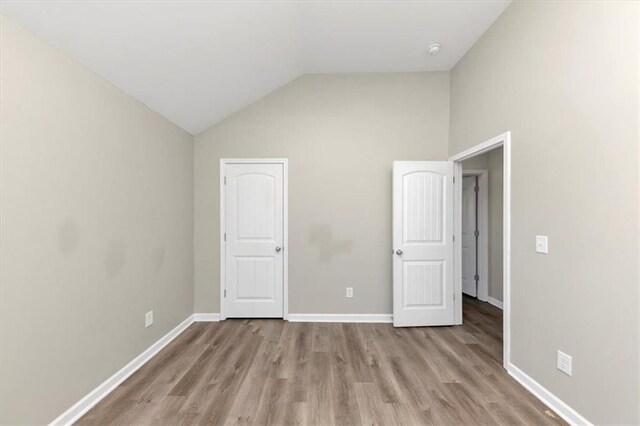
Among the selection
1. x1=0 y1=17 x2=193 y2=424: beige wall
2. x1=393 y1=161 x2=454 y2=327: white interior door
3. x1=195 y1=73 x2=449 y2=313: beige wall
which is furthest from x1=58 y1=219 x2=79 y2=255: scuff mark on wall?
x1=393 y1=161 x2=454 y2=327: white interior door

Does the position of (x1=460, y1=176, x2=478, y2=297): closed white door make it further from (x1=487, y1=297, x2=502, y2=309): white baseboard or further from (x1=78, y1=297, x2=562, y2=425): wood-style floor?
(x1=78, y1=297, x2=562, y2=425): wood-style floor

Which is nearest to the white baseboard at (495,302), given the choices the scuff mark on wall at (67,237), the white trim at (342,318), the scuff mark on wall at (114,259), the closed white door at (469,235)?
the closed white door at (469,235)

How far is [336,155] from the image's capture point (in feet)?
11.4

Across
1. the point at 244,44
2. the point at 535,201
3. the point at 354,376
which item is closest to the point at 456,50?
the point at 535,201

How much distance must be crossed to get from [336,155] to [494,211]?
260 centimetres

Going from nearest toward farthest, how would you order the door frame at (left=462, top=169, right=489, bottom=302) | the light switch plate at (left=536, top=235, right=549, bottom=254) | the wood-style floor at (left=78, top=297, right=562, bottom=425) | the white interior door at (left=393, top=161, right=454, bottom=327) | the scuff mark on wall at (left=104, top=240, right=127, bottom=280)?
1. the wood-style floor at (left=78, top=297, right=562, bottom=425)
2. the light switch plate at (left=536, top=235, right=549, bottom=254)
3. the scuff mark on wall at (left=104, top=240, right=127, bottom=280)
4. the white interior door at (left=393, top=161, right=454, bottom=327)
5. the door frame at (left=462, top=169, right=489, bottom=302)

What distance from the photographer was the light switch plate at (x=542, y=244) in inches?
76.9

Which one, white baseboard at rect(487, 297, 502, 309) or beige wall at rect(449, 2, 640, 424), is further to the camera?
white baseboard at rect(487, 297, 502, 309)

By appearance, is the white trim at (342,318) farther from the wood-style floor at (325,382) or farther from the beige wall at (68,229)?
the beige wall at (68,229)

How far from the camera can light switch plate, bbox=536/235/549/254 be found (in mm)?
1954

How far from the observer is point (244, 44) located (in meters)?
2.44

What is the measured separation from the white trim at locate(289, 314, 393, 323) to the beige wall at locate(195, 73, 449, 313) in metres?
0.07

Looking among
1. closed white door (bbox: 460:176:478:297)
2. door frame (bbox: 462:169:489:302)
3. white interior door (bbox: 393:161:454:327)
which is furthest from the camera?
closed white door (bbox: 460:176:478:297)

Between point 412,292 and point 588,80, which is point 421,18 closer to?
point 588,80
